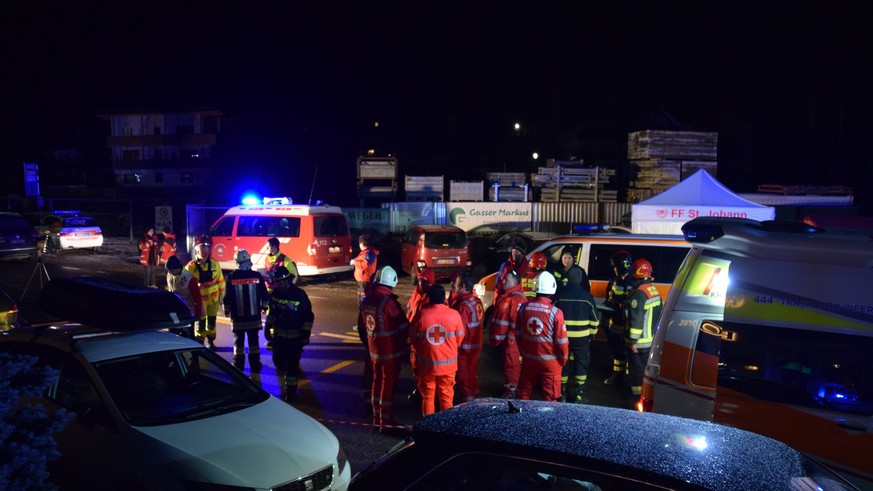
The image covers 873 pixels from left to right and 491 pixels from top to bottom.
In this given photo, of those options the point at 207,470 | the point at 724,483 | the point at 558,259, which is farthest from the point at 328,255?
the point at 724,483

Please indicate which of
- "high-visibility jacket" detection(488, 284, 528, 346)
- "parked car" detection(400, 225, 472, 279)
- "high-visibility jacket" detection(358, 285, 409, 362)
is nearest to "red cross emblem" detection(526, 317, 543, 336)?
"high-visibility jacket" detection(488, 284, 528, 346)

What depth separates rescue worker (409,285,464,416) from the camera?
612 centimetres

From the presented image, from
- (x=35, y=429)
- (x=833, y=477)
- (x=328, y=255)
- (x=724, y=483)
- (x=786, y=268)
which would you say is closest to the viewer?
(x=724, y=483)

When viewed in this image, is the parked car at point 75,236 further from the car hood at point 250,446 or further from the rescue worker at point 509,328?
the car hood at point 250,446

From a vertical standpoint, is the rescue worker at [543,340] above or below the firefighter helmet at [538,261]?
below

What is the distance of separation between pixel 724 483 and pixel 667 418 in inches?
32.4

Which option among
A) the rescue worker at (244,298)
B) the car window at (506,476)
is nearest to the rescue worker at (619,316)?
the rescue worker at (244,298)

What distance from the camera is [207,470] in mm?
4000

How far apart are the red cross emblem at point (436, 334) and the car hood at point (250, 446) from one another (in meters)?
1.57

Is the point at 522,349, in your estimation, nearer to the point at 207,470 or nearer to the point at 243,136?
the point at 207,470

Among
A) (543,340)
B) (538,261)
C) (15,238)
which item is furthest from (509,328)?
(15,238)

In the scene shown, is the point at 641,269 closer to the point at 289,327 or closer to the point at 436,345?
the point at 436,345

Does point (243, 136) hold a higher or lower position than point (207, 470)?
higher

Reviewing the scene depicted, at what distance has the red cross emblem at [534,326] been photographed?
250 inches
